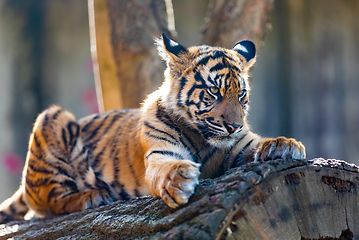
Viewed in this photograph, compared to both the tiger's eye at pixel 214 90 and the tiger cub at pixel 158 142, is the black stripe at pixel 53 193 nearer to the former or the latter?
the tiger cub at pixel 158 142

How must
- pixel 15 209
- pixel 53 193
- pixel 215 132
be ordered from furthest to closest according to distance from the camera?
pixel 15 209
pixel 53 193
pixel 215 132

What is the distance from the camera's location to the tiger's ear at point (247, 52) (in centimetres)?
340

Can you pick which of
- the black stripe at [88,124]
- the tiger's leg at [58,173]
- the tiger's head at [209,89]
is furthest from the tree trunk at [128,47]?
the tiger's head at [209,89]

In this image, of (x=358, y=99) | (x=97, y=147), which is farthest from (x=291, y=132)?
(x=97, y=147)

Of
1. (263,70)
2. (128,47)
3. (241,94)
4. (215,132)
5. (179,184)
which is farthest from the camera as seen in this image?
(263,70)

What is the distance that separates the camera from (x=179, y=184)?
2.06m

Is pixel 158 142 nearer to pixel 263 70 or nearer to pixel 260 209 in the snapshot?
pixel 260 209

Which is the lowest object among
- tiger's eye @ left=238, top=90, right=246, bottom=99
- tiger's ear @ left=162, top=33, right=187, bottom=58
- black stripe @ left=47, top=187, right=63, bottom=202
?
black stripe @ left=47, top=187, right=63, bottom=202

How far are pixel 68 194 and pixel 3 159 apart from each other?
23.0 ft

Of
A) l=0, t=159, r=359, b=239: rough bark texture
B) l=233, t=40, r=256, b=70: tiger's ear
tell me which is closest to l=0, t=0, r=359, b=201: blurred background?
l=233, t=40, r=256, b=70: tiger's ear

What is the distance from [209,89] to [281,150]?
77 cm

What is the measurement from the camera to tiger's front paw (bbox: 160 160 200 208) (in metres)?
2.03

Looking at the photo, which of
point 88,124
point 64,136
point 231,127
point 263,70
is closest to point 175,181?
point 231,127

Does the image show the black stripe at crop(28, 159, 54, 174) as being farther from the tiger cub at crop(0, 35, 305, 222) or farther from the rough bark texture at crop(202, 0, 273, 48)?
the rough bark texture at crop(202, 0, 273, 48)
